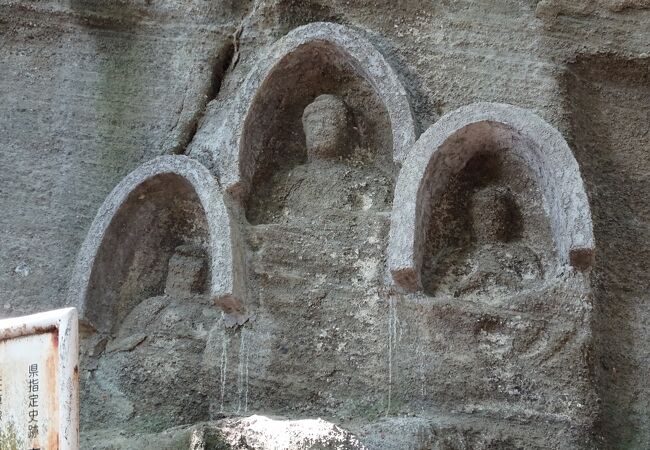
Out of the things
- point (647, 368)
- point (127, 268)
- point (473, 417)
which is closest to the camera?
point (473, 417)

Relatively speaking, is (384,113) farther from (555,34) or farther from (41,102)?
(41,102)

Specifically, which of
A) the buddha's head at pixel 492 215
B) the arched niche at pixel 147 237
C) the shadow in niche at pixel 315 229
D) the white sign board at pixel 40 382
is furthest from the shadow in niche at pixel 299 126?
the white sign board at pixel 40 382

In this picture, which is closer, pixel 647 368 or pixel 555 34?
pixel 647 368

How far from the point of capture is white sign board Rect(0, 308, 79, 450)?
3068 millimetres

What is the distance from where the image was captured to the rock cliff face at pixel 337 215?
412cm

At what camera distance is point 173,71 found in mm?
5164

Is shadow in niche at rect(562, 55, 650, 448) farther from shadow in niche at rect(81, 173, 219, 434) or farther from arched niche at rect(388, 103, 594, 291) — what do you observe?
shadow in niche at rect(81, 173, 219, 434)

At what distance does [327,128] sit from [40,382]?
2.03m

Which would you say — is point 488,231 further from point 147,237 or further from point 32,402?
point 32,402

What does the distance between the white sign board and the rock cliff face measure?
76 cm

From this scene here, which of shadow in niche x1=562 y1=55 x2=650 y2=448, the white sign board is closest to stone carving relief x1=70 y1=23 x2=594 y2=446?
shadow in niche x1=562 y1=55 x2=650 y2=448

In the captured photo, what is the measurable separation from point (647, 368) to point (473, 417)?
787mm

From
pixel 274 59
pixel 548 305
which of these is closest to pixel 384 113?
pixel 274 59

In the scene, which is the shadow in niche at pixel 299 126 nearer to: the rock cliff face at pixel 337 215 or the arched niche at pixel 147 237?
the rock cliff face at pixel 337 215
